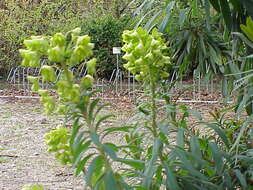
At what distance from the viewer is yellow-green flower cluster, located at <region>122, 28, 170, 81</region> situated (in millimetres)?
1179

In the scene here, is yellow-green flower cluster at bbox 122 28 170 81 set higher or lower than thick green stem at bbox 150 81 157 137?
higher

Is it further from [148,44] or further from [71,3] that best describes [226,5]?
[71,3]

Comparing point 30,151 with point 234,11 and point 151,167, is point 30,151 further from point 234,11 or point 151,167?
point 151,167

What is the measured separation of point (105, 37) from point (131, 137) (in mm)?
9966

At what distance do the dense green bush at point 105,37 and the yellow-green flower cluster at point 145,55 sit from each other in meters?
9.81

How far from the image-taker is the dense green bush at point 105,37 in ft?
36.3

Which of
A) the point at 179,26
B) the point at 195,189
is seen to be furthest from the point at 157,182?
the point at 179,26

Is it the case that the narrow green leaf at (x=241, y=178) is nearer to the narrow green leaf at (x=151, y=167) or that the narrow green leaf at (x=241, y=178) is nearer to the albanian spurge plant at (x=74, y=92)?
the narrow green leaf at (x=151, y=167)

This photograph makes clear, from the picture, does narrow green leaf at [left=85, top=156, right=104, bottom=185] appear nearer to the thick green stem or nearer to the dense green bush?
the thick green stem

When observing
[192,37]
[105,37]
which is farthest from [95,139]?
[105,37]

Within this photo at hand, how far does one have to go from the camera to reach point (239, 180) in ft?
4.14

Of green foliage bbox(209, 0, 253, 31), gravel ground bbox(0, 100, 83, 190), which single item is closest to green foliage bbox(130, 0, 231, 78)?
green foliage bbox(209, 0, 253, 31)

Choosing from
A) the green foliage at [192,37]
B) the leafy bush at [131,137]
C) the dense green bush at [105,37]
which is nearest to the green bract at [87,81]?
the leafy bush at [131,137]

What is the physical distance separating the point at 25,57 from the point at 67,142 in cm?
23
